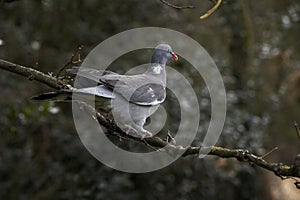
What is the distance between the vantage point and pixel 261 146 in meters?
7.18

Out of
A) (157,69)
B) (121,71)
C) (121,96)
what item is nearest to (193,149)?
(121,96)

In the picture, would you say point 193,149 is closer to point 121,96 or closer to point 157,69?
point 121,96

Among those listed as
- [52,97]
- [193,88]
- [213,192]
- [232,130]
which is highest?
[52,97]

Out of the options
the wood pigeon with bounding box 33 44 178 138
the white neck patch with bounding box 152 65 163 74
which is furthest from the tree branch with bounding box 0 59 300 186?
the white neck patch with bounding box 152 65 163 74

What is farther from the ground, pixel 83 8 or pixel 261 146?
pixel 83 8

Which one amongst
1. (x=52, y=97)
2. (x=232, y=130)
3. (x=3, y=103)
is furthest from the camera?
(x=232, y=130)

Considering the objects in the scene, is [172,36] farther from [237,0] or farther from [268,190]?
[268,190]

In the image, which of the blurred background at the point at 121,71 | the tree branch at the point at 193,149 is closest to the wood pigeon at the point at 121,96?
the tree branch at the point at 193,149

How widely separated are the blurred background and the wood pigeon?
7.00 ft

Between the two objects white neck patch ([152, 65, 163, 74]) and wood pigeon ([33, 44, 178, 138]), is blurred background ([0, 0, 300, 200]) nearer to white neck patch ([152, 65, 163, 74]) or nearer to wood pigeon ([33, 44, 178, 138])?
white neck patch ([152, 65, 163, 74])

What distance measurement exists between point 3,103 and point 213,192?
110 inches

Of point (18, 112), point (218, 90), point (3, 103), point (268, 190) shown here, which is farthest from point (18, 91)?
point (268, 190)

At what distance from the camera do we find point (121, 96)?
11.0 ft

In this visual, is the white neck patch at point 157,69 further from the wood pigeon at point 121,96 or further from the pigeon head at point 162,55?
the wood pigeon at point 121,96
